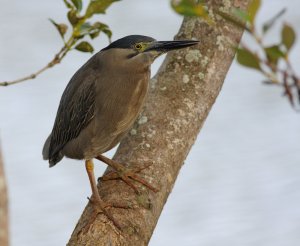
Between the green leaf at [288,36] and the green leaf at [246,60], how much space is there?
5 centimetres

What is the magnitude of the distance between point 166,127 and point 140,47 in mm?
401

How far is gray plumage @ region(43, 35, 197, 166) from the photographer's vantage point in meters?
2.76

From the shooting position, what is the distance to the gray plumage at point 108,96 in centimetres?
276

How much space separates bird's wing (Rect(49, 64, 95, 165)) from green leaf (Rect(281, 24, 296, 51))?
76.9 inches

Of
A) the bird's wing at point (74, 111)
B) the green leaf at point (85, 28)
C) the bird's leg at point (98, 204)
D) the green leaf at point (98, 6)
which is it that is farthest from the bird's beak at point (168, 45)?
the green leaf at point (98, 6)

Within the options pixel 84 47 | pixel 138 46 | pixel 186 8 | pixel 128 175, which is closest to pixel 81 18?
pixel 84 47

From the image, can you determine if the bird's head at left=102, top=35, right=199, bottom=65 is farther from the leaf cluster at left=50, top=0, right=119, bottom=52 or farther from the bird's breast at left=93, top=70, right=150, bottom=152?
the leaf cluster at left=50, top=0, right=119, bottom=52

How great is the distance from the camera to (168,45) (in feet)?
8.80

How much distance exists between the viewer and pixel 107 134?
279cm

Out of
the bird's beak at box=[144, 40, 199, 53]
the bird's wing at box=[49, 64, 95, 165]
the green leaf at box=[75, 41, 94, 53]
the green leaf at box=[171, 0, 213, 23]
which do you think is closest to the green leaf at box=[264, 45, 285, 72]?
the green leaf at box=[171, 0, 213, 23]

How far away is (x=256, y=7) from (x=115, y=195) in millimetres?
1678

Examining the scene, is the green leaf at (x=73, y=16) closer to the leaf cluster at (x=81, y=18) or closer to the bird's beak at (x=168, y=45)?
the leaf cluster at (x=81, y=18)

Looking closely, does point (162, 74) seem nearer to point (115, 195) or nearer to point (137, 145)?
point (137, 145)

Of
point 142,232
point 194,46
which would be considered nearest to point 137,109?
point 194,46
